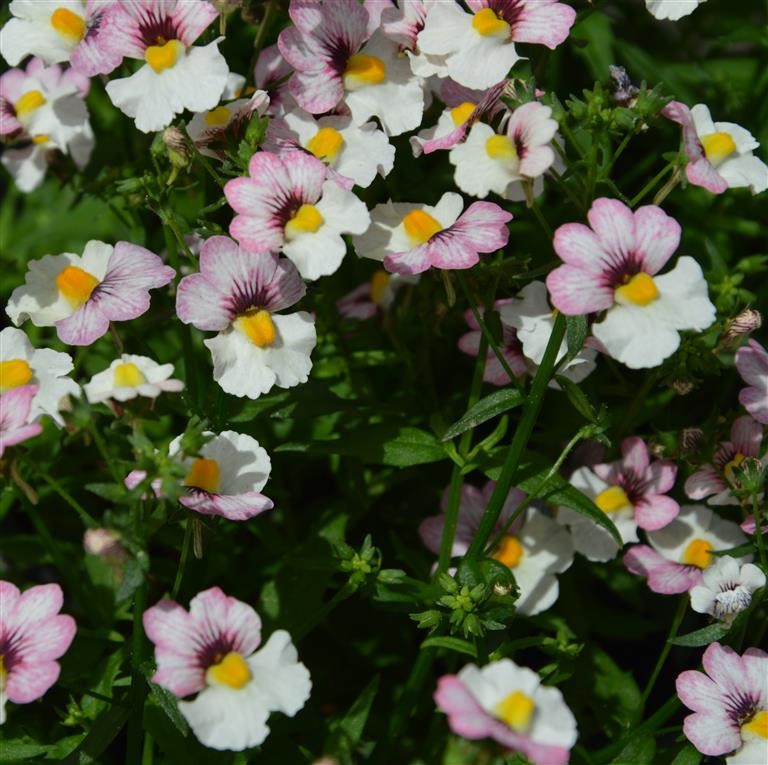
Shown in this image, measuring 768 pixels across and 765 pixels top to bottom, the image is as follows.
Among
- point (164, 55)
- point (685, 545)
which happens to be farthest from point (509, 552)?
point (164, 55)

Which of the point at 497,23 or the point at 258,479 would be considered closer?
the point at 258,479

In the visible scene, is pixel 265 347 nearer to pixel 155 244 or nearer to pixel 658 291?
pixel 658 291

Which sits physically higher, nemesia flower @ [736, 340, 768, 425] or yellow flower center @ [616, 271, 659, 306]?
yellow flower center @ [616, 271, 659, 306]

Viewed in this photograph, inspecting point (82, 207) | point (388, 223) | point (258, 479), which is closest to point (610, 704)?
point (258, 479)

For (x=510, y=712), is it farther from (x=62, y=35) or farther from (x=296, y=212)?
(x=62, y=35)

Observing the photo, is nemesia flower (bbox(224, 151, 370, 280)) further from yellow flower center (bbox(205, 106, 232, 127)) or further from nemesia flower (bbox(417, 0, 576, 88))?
nemesia flower (bbox(417, 0, 576, 88))

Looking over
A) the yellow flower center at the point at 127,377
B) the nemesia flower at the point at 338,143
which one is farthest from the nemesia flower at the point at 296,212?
the yellow flower center at the point at 127,377

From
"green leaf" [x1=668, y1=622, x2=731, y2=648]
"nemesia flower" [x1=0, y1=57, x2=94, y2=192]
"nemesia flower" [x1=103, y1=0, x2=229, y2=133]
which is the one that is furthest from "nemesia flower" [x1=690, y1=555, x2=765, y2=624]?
Answer: "nemesia flower" [x1=0, y1=57, x2=94, y2=192]
